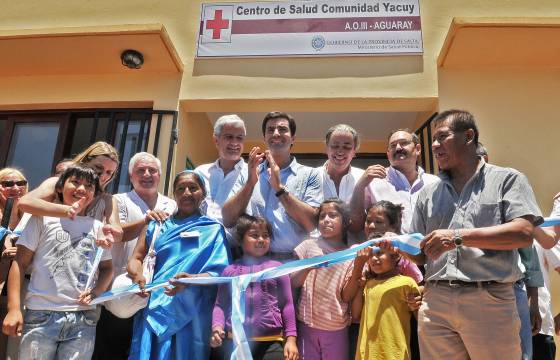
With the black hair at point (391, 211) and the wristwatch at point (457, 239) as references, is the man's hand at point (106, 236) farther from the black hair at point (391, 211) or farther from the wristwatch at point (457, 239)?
the wristwatch at point (457, 239)

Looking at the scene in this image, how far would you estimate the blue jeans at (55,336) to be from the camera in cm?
223

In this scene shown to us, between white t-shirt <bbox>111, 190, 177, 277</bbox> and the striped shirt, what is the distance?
40.6 inches

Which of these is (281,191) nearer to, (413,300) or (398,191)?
(398,191)

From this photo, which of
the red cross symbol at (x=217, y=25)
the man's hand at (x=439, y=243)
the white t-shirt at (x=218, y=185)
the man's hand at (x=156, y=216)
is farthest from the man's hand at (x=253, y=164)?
the red cross symbol at (x=217, y=25)

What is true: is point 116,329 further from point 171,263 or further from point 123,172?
point 123,172

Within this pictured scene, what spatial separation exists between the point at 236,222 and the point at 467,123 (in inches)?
58.6

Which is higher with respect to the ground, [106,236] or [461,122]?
[461,122]

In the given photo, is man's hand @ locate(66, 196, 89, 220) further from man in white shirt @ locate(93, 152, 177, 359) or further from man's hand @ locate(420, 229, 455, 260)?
man's hand @ locate(420, 229, 455, 260)

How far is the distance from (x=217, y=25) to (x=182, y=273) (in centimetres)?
350

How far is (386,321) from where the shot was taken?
226 centimetres

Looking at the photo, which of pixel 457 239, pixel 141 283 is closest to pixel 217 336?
pixel 141 283

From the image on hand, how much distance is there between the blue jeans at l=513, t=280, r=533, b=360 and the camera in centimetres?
228

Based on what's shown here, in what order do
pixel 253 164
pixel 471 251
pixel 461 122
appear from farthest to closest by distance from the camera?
pixel 253 164
pixel 461 122
pixel 471 251

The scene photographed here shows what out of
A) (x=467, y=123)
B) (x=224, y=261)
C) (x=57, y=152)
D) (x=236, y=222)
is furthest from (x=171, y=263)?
(x=57, y=152)
